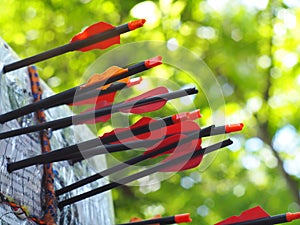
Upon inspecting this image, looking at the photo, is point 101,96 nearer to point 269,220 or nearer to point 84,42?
point 84,42

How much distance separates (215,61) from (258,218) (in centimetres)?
241

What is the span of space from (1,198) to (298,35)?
280 cm

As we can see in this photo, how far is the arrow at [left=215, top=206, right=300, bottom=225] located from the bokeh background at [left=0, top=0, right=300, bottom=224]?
2031 millimetres

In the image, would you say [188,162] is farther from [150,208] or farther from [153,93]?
[150,208]

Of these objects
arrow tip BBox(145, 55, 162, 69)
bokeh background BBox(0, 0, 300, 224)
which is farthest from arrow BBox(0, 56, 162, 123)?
bokeh background BBox(0, 0, 300, 224)

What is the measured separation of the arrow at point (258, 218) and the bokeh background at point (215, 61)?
80.0 inches

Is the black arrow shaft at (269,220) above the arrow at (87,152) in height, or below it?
below

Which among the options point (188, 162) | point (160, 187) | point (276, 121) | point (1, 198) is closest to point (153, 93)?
point (188, 162)

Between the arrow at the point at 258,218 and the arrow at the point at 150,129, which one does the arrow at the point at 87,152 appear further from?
the arrow at the point at 258,218

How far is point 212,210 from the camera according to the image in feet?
10.3

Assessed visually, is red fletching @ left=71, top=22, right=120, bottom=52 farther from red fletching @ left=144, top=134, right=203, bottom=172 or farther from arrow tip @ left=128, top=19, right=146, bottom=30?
red fletching @ left=144, top=134, right=203, bottom=172

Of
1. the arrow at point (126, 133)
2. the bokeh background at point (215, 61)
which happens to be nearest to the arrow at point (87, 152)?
the arrow at point (126, 133)

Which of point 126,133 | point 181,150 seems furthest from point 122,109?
point 181,150

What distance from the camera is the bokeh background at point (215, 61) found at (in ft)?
10.0
